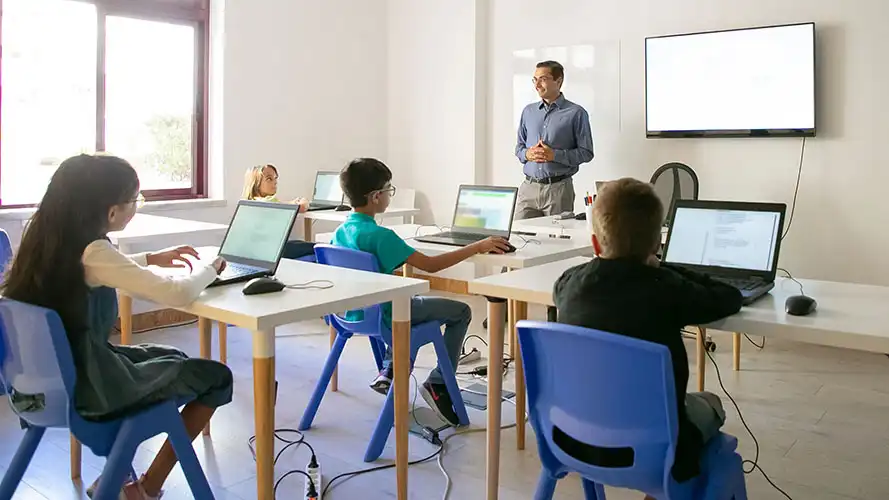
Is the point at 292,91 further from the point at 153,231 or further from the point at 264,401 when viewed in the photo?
the point at 264,401

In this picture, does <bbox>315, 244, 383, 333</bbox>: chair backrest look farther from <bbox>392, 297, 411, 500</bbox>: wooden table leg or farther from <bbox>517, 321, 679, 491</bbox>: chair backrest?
<bbox>517, 321, 679, 491</bbox>: chair backrest

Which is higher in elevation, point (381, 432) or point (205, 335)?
point (205, 335)

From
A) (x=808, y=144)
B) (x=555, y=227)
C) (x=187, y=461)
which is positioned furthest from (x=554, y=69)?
(x=187, y=461)

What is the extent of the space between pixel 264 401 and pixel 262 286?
0.36 meters

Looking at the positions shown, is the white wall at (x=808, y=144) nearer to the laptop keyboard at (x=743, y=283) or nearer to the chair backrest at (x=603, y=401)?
the laptop keyboard at (x=743, y=283)

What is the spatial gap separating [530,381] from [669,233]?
834 millimetres

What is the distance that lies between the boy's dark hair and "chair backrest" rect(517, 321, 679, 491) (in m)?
1.34

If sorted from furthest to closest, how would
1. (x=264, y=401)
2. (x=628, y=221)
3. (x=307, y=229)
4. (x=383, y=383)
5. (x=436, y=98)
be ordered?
1. (x=436, y=98)
2. (x=307, y=229)
3. (x=383, y=383)
4. (x=264, y=401)
5. (x=628, y=221)

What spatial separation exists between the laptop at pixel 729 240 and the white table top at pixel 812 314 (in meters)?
0.09

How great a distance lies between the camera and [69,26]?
4805 millimetres

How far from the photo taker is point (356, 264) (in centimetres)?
283

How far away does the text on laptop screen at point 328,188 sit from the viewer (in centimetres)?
562

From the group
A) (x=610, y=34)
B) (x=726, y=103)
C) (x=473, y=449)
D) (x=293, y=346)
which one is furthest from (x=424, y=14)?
(x=473, y=449)

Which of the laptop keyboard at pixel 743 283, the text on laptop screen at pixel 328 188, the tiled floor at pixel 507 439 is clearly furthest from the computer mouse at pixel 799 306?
the text on laptop screen at pixel 328 188
